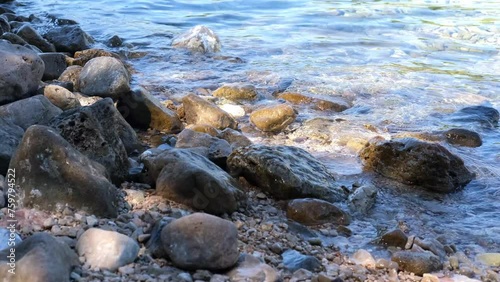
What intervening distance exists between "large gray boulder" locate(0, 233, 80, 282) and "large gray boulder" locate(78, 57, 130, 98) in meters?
3.45

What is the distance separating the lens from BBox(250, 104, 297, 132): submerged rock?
21.6ft

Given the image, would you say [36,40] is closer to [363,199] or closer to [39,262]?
[363,199]

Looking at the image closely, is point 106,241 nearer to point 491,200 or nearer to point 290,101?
Answer: point 491,200

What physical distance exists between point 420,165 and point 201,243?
269cm

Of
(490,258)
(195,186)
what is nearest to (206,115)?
(195,186)

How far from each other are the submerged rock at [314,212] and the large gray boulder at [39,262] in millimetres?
1801

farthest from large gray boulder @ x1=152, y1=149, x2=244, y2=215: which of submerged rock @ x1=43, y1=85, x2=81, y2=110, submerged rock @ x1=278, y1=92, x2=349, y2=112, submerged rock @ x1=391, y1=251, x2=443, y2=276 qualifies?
submerged rock @ x1=278, y1=92, x2=349, y2=112

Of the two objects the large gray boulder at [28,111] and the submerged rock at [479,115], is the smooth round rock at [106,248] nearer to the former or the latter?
the large gray boulder at [28,111]

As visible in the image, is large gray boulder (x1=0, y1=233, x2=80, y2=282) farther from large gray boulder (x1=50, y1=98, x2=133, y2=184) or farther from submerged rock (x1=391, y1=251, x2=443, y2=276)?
submerged rock (x1=391, y1=251, x2=443, y2=276)

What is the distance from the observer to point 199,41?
34.1 feet

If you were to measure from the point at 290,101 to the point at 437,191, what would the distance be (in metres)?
2.74

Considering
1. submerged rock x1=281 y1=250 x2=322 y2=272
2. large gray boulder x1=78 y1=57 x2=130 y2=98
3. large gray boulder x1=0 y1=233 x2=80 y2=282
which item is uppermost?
large gray boulder x1=0 y1=233 x2=80 y2=282

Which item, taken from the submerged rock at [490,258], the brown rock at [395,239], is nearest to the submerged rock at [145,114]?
the brown rock at [395,239]

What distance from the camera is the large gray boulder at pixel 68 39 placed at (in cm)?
925
